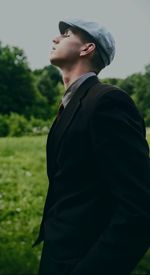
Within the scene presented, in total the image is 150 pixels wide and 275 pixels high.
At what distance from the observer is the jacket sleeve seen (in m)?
1.90

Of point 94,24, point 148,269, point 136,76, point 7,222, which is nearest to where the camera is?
point 94,24

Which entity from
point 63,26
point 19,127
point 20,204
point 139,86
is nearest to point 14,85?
point 139,86

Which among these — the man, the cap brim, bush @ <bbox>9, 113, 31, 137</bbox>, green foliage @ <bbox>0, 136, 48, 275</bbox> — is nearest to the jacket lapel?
the man

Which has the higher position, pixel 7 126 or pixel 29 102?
pixel 7 126

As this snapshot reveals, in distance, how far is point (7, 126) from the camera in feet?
95.6

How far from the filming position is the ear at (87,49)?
2.28m

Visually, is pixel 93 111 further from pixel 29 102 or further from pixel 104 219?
pixel 29 102

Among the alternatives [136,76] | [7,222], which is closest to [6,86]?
[136,76]

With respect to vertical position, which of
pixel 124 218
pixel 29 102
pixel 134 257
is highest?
pixel 124 218

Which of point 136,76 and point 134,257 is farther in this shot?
point 136,76

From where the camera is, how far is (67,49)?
91.0 inches

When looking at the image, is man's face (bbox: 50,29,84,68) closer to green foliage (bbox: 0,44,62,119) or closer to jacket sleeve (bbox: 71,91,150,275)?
jacket sleeve (bbox: 71,91,150,275)

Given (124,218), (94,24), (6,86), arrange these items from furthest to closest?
(6,86)
(94,24)
(124,218)

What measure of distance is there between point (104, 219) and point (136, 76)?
71171mm
